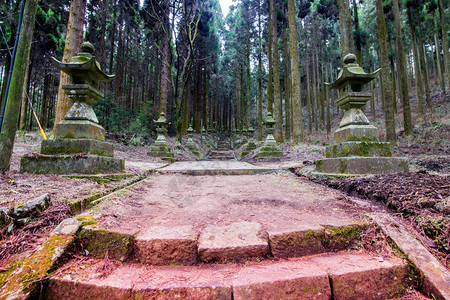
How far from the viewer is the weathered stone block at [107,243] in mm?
1405

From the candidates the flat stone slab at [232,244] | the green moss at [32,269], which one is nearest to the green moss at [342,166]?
the flat stone slab at [232,244]

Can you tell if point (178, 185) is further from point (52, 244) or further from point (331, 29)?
point (331, 29)

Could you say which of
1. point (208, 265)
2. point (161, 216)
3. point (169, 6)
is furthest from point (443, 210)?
point (169, 6)

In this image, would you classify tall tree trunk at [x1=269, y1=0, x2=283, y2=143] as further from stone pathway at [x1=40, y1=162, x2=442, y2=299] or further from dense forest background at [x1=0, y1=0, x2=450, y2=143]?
stone pathway at [x1=40, y1=162, x2=442, y2=299]

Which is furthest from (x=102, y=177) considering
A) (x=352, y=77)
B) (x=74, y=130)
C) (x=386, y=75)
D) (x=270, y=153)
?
(x=386, y=75)

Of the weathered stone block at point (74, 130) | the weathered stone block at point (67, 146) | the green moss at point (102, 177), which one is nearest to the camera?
the green moss at point (102, 177)

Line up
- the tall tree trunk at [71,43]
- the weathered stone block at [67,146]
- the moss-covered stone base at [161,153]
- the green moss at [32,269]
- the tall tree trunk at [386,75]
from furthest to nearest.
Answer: the moss-covered stone base at [161,153] → the tall tree trunk at [386,75] → the tall tree trunk at [71,43] → the weathered stone block at [67,146] → the green moss at [32,269]

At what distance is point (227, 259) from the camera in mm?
1340

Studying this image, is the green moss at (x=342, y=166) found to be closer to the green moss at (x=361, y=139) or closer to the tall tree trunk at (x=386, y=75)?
the green moss at (x=361, y=139)

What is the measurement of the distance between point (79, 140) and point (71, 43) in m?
3.98

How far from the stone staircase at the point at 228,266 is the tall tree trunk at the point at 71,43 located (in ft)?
17.4

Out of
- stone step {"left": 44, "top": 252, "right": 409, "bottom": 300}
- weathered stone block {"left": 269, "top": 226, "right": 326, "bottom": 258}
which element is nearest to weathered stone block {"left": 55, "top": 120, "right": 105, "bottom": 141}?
stone step {"left": 44, "top": 252, "right": 409, "bottom": 300}

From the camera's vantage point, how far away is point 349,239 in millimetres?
1552

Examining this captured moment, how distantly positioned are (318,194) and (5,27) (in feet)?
52.8
